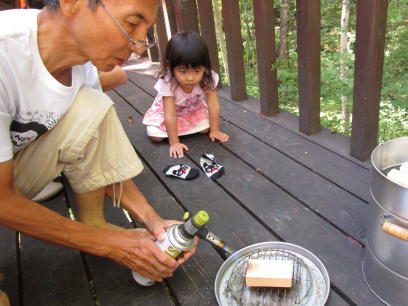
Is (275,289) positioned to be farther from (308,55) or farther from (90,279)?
(308,55)

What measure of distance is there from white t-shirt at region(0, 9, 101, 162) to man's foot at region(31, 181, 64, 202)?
638 millimetres

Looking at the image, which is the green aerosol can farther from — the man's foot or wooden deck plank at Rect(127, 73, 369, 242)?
the man's foot

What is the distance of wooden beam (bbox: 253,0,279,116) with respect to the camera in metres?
2.20

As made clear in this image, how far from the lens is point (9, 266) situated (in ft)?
4.81

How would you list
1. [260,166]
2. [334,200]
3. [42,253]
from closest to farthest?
1. [42,253]
2. [334,200]
3. [260,166]

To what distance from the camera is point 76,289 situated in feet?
4.41

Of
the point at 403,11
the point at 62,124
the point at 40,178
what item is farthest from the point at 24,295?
the point at 403,11

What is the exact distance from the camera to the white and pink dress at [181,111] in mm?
2299

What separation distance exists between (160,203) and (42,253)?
1.78 feet

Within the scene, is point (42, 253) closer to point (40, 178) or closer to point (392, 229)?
point (40, 178)

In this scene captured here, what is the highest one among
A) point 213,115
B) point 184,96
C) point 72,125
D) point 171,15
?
point 171,15

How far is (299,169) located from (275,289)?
0.81 meters

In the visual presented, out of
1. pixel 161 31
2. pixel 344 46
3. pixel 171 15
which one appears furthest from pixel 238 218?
pixel 344 46

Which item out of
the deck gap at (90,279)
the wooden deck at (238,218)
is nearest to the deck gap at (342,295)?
the wooden deck at (238,218)
